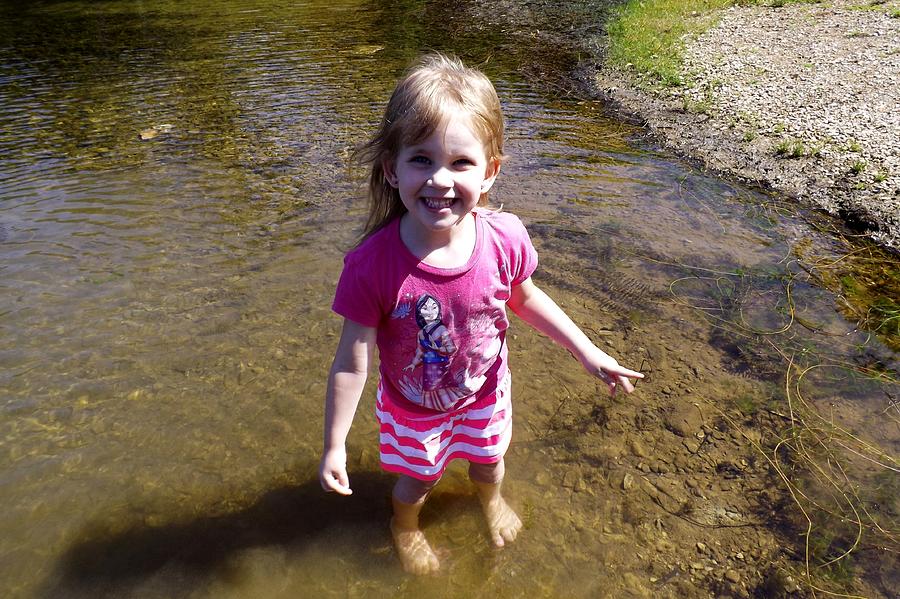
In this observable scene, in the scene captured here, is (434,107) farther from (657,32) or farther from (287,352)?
(657,32)

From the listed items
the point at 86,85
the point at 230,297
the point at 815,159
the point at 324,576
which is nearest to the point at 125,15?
the point at 86,85

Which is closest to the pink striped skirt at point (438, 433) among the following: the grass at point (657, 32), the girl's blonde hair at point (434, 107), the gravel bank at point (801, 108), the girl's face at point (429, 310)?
the girl's face at point (429, 310)

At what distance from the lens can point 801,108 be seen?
22.5ft

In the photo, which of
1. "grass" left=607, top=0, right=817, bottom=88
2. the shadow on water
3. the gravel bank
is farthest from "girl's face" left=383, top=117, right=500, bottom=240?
"grass" left=607, top=0, right=817, bottom=88

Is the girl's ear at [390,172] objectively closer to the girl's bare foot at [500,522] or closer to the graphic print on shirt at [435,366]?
the graphic print on shirt at [435,366]

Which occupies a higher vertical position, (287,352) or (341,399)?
(341,399)

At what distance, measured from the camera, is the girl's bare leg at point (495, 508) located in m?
2.60

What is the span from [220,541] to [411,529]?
84cm

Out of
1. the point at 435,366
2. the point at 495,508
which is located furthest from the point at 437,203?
the point at 495,508

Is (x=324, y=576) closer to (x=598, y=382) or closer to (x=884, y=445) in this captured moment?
(x=598, y=382)

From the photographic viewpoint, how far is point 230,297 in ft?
13.6

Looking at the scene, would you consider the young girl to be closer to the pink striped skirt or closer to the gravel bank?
the pink striped skirt

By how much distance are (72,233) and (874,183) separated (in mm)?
6569

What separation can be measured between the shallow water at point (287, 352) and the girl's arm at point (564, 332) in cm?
84
